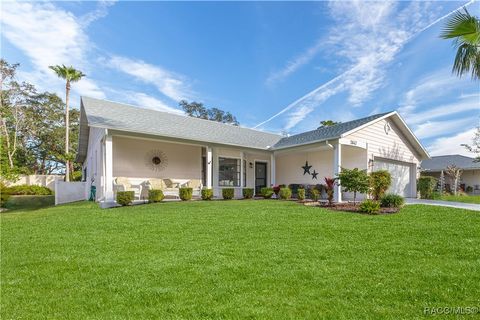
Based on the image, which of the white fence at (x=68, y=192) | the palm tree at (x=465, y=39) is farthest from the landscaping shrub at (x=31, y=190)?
the palm tree at (x=465, y=39)

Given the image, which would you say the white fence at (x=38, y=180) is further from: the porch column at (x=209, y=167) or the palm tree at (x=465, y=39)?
the palm tree at (x=465, y=39)

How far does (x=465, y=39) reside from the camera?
8578mm

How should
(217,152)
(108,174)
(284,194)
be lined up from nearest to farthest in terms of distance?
(108,174), (284,194), (217,152)

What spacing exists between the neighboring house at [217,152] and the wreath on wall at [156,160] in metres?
0.05

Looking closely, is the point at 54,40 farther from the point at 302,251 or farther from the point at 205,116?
the point at 205,116

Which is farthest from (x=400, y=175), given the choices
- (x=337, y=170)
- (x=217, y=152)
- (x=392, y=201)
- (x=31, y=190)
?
(x=31, y=190)

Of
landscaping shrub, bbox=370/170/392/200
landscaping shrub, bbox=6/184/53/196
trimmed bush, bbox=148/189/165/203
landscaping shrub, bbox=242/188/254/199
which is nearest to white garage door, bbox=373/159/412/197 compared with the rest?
landscaping shrub, bbox=370/170/392/200

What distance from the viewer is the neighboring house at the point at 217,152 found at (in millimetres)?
12375

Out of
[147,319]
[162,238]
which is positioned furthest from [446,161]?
[147,319]

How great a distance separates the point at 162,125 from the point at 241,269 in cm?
1091

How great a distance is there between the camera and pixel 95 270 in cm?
404

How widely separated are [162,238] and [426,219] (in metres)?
6.55

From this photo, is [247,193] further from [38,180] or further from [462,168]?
[38,180]

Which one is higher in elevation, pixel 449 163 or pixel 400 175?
pixel 449 163
